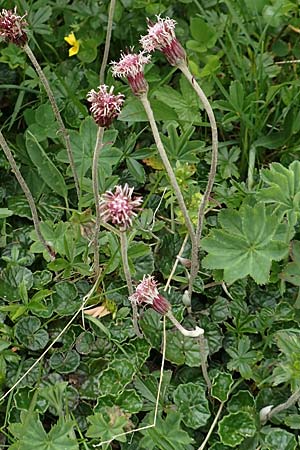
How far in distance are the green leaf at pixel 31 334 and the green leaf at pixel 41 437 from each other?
0.88ft

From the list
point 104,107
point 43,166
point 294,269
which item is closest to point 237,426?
point 294,269

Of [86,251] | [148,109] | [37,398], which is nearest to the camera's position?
[148,109]

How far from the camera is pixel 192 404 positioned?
192 centimetres

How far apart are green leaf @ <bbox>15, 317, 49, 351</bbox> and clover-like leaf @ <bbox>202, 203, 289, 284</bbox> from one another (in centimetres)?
50

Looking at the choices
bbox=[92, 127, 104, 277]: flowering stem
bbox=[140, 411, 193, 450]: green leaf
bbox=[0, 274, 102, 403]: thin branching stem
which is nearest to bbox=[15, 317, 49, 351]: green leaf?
bbox=[0, 274, 102, 403]: thin branching stem

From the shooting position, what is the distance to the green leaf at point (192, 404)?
6.23 feet

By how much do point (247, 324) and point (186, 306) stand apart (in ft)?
0.57

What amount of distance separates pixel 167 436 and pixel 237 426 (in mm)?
176

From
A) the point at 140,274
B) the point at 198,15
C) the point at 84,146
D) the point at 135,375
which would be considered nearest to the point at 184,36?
the point at 198,15

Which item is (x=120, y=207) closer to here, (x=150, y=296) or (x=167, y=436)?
(x=150, y=296)

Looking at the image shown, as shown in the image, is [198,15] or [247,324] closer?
[247,324]

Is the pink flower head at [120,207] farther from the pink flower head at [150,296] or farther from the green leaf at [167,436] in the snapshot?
the green leaf at [167,436]

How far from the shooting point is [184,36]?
2736 millimetres

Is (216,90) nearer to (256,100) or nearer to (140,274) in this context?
(256,100)
